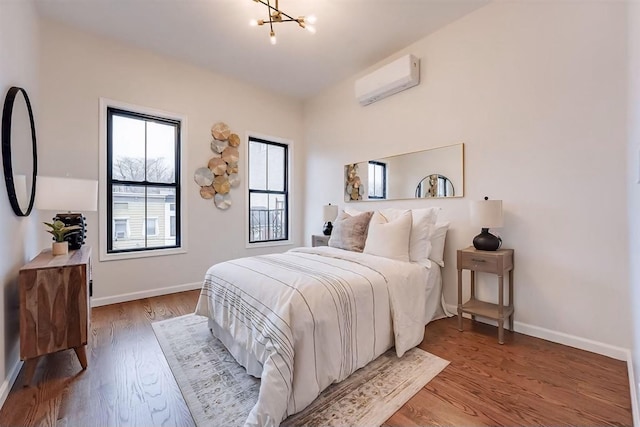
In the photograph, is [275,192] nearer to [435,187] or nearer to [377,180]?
[377,180]

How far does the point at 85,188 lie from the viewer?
2170mm

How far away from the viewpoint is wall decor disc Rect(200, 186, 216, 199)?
3712 millimetres

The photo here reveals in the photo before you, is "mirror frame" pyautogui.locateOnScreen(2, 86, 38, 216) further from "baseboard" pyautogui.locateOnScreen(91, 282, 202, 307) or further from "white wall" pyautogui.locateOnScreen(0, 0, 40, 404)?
"baseboard" pyautogui.locateOnScreen(91, 282, 202, 307)

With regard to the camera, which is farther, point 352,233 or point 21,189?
point 352,233

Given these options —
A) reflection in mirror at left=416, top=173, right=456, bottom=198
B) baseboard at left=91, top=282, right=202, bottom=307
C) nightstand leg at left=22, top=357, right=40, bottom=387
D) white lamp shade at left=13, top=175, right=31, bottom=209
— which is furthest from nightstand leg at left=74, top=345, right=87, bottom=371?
reflection in mirror at left=416, top=173, right=456, bottom=198

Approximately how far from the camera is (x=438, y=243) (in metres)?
2.71

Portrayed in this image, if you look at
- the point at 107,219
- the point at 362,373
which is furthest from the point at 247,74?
the point at 362,373

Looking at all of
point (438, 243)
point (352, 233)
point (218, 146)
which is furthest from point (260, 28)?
point (438, 243)

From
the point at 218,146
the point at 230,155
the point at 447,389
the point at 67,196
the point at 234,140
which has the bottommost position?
the point at 447,389

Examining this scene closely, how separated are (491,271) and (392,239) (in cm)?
81

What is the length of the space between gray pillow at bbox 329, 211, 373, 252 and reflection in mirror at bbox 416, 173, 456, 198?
680mm

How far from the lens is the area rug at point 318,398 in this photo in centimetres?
138

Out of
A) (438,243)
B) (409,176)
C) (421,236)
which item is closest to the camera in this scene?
(421,236)

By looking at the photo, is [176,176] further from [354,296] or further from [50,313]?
[354,296]
